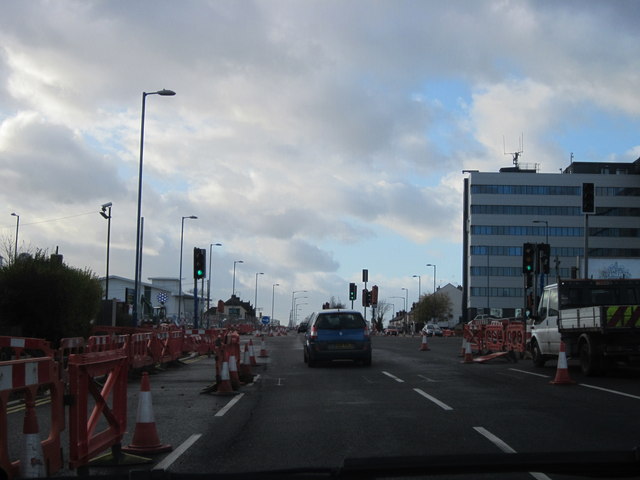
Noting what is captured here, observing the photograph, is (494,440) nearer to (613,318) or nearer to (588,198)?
(613,318)

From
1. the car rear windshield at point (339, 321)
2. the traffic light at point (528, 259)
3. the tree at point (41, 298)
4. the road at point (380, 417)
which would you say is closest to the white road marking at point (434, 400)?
the road at point (380, 417)

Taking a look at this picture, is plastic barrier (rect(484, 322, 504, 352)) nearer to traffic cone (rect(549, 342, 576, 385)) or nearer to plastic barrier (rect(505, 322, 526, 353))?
plastic barrier (rect(505, 322, 526, 353))

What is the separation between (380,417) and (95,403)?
15.9ft

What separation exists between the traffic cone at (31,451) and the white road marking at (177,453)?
1557 millimetres

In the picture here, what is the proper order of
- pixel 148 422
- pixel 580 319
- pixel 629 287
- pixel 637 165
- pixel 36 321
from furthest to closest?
pixel 637 165 < pixel 36 321 < pixel 629 287 < pixel 580 319 < pixel 148 422

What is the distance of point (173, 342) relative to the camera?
24469 mm

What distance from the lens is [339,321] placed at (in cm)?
2209

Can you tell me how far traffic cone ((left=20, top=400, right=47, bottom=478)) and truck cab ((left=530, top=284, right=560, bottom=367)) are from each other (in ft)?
52.8

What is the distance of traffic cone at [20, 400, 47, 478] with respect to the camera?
5871 millimetres

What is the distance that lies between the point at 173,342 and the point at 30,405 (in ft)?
61.5

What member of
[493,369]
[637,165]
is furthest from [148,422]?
[637,165]

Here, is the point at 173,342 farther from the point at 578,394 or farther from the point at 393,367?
the point at 578,394

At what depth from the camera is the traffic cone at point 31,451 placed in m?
5.87

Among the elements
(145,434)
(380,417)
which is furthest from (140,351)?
(145,434)
